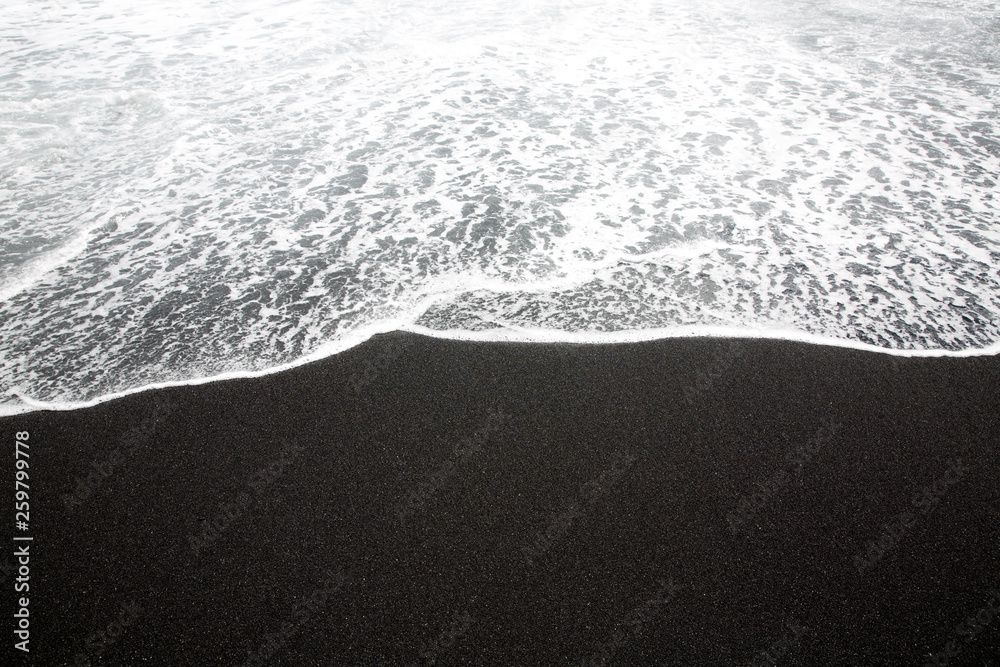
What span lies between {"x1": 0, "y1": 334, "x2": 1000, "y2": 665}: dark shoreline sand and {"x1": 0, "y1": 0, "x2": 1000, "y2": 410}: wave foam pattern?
51 centimetres

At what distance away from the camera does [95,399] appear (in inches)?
130

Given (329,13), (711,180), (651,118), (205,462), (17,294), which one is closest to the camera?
(205,462)

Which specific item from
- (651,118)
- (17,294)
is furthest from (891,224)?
(17,294)

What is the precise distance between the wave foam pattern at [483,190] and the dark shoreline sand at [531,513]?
19.9 inches

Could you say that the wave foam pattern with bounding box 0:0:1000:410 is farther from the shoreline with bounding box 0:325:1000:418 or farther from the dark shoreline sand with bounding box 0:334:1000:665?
the dark shoreline sand with bounding box 0:334:1000:665

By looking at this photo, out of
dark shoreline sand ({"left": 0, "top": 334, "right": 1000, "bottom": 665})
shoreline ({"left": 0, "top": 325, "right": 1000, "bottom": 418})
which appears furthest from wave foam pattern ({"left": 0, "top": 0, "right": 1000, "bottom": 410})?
dark shoreline sand ({"left": 0, "top": 334, "right": 1000, "bottom": 665})

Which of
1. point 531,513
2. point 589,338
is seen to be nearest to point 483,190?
point 589,338

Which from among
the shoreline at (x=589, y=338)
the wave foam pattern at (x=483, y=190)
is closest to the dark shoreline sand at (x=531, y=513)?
the shoreline at (x=589, y=338)

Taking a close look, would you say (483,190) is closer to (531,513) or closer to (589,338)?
(589,338)

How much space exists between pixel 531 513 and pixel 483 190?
3.26 meters

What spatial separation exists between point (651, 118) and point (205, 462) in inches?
214

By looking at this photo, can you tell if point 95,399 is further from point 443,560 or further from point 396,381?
point 443,560

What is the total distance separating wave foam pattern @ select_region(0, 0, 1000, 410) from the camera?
3834mm

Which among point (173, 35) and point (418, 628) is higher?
point (173, 35)
